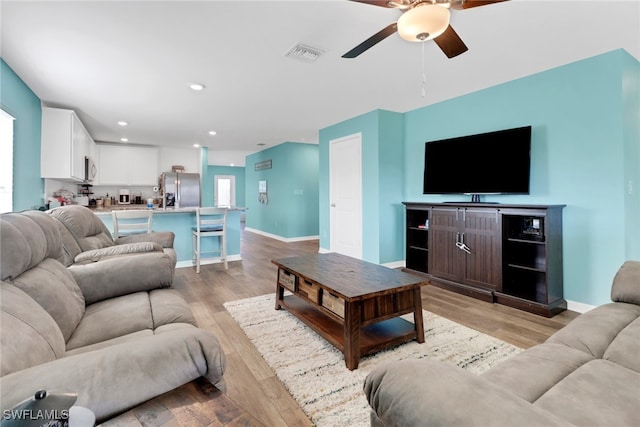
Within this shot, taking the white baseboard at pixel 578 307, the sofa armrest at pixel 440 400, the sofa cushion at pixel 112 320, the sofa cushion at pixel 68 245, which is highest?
the sofa cushion at pixel 68 245

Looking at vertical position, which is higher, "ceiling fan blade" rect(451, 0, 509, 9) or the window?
"ceiling fan blade" rect(451, 0, 509, 9)

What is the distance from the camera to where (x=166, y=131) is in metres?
5.77

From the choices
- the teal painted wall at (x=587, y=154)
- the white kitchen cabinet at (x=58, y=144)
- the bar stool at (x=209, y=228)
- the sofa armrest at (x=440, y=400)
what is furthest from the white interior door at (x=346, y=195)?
the sofa armrest at (x=440, y=400)

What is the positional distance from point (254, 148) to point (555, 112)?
665 cm

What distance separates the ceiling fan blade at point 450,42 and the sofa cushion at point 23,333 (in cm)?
254

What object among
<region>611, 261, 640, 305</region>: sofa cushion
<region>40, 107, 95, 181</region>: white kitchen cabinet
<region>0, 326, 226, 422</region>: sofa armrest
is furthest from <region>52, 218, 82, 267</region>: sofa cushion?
<region>611, 261, 640, 305</region>: sofa cushion

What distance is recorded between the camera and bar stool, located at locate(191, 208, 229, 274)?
444 cm

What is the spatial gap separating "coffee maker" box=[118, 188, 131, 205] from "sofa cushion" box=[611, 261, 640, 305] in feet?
26.5

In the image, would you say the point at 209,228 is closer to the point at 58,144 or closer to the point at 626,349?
the point at 58,144

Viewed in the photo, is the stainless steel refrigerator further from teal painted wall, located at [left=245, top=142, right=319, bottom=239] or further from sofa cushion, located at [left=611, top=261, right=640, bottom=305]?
sofa cushion, located at [left=611, top=261, right=640, bottom=305]

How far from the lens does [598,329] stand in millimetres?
1361

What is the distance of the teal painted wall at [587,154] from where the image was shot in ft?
8.79

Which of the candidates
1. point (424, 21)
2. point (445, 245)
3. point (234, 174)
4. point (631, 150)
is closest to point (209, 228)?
point (445, 245)

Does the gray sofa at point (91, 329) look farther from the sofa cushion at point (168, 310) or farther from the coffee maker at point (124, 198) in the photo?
the coffee maker at point (124, 198)
